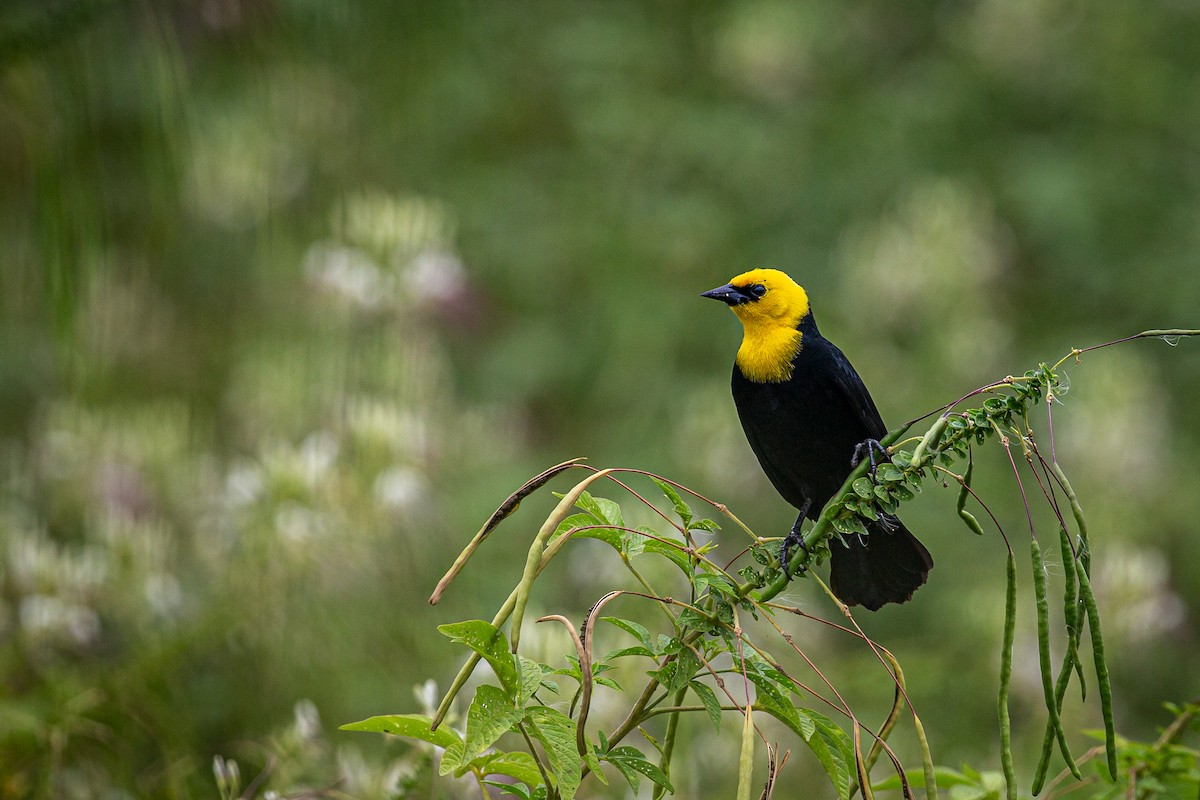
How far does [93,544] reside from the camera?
2721 mm

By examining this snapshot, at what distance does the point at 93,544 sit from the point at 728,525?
281cm

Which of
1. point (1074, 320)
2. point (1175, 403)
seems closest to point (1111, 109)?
point (1074, 320)

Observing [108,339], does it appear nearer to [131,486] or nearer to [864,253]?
[131,486]

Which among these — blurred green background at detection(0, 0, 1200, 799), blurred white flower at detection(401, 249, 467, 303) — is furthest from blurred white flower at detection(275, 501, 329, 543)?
A: blurred white flower at detection(401, 249, 467, 303)

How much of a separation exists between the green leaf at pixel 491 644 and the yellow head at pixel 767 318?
3.78ft

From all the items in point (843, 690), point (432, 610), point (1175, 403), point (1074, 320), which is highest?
point (1074, 320)

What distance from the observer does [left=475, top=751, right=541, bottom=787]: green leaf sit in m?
1.06

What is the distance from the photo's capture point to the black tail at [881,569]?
1.60m

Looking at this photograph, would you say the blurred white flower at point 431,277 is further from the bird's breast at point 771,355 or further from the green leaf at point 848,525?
the green leaf at point 848,525

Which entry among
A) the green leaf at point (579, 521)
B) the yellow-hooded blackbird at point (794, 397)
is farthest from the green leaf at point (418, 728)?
the yellow-hooded blackbird at point (794, 397)

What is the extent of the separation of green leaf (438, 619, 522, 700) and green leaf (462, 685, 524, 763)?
12 mm

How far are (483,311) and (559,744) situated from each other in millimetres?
4614

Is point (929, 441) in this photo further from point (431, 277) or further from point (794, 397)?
point (431, 277)

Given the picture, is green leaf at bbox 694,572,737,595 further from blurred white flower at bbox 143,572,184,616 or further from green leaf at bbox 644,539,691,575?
blurred white flower at bbox 143,572,184,616
